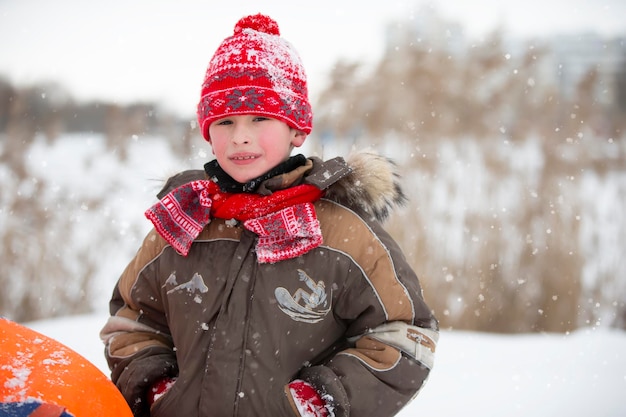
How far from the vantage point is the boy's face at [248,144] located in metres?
1.98

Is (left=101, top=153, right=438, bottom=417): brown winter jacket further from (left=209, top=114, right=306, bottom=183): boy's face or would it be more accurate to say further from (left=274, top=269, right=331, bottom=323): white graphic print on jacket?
(left=209, top=114, right=306, bottom=183): boy's face

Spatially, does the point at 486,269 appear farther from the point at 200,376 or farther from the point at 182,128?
the point at 200,376

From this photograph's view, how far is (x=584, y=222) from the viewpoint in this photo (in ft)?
18.4

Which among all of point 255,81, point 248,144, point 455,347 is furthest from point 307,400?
point 455,347

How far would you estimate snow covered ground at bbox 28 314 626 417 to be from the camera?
3.64 meters

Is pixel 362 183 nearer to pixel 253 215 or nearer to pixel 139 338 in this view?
pixel 253 215

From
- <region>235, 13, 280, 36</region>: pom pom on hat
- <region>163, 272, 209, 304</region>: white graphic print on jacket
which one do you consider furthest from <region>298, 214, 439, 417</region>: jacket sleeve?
<region>235, 13, 280, 36</region>: pom pom on hat

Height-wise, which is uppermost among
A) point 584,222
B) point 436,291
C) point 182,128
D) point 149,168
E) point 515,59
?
point 515,59

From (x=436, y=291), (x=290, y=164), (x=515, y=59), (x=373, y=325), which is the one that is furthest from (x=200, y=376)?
(x=515, y=59)

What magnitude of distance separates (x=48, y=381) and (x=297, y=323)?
685 mm

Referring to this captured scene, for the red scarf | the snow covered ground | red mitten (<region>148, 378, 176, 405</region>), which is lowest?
the snow covered ground

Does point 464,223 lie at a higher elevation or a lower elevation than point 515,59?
lower

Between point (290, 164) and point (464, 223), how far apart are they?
3.99m

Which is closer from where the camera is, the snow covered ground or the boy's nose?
the boy's nose
